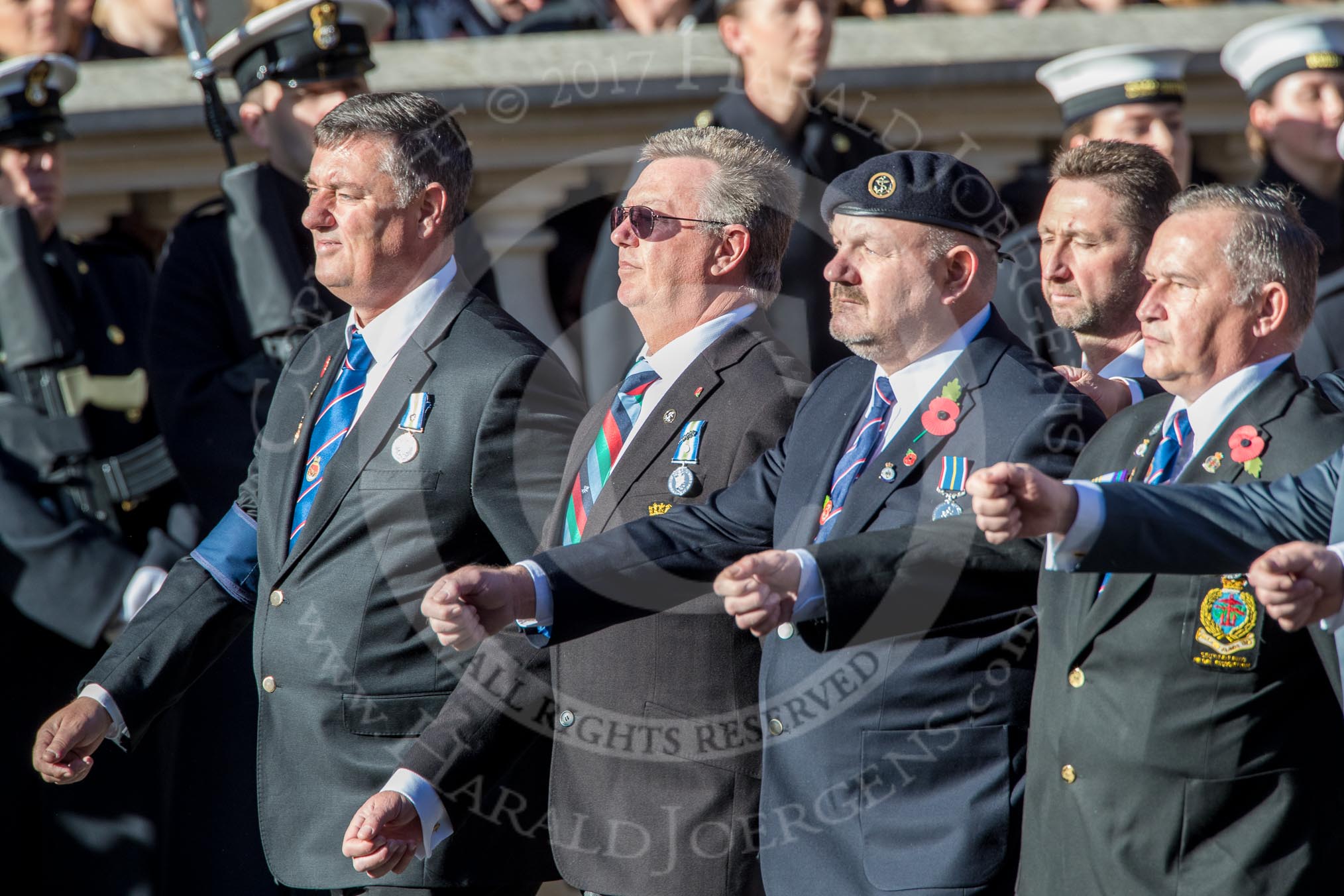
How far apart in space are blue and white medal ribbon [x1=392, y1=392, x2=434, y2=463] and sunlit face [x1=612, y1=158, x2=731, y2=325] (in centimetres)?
46

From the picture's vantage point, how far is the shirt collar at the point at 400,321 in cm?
386

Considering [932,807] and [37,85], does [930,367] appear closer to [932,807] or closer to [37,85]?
[932,807]

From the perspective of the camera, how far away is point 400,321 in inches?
152

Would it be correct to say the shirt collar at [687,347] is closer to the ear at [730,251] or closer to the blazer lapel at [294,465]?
the ear at [730,251]

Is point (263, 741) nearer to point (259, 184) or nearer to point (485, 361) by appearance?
point (485, 361)

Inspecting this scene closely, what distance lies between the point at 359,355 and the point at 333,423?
166 millimetres

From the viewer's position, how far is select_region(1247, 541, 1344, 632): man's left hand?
94.5 inches

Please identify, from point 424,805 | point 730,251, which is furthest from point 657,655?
point 730,251

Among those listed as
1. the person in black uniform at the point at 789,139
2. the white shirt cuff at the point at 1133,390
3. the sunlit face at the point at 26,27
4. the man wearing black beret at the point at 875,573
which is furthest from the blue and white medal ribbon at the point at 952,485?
the sunlit face at the point at 26,27

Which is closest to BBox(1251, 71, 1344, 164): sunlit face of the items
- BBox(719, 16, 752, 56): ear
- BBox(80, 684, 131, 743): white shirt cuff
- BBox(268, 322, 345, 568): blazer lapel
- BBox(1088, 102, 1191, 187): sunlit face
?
BBox(1088, 102, 1191, 187): sunlit face

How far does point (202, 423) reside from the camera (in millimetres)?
5059

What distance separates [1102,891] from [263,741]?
5.78ft

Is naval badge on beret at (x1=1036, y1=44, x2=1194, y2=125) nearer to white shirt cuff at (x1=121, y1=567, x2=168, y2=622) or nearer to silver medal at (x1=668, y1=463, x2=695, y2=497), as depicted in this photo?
silver medal at (x1=668, y1=463, x2=695, y2=497)

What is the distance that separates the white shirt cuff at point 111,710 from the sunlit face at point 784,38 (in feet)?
8.61
